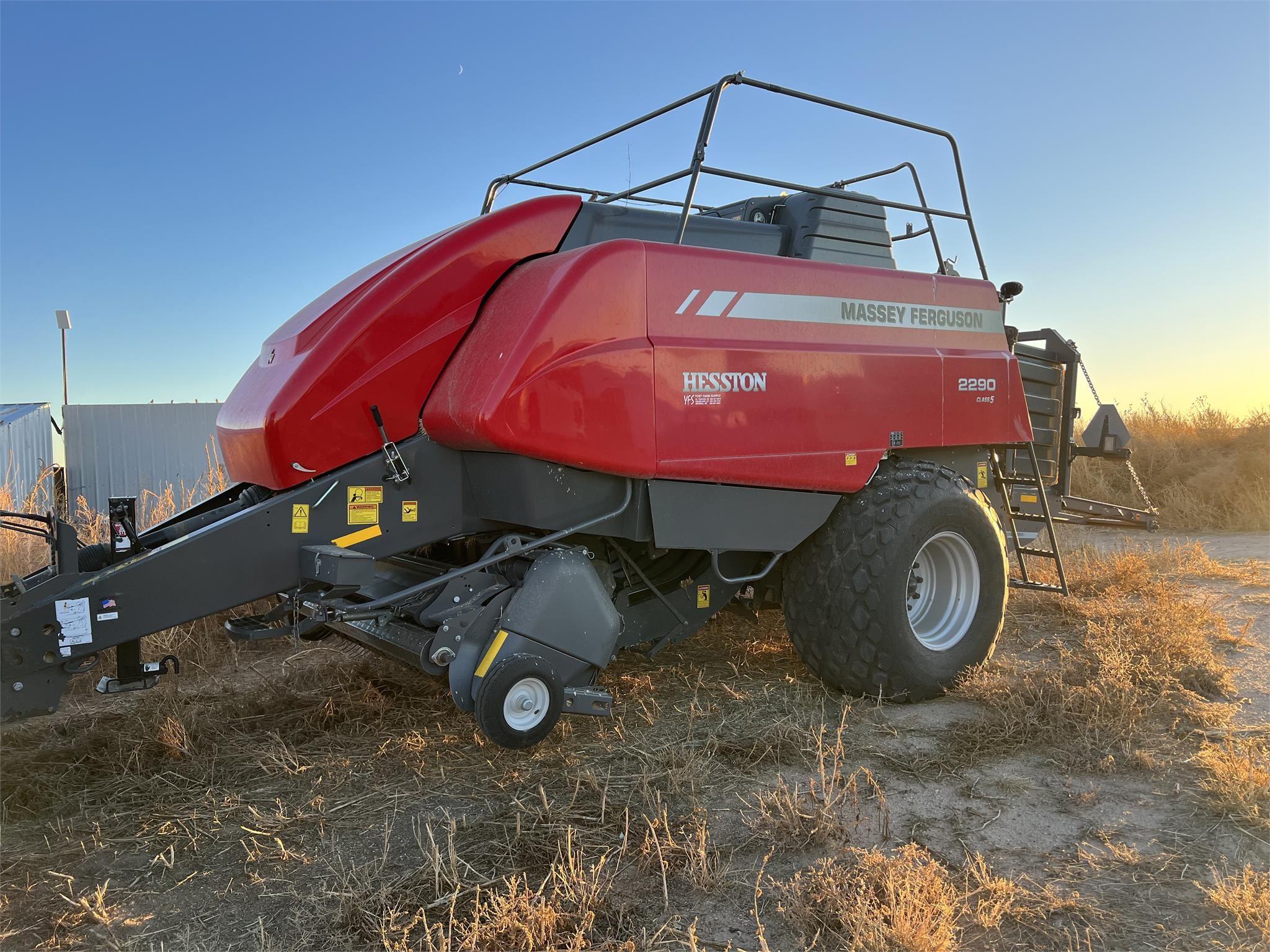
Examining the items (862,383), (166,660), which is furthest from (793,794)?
(166,660)

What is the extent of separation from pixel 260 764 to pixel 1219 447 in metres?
13.7

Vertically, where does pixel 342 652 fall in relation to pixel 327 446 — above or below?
below

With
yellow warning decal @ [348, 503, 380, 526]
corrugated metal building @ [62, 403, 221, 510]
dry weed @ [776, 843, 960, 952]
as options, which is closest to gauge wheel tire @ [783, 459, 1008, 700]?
dry weed @ [776, 843, 960, 952]

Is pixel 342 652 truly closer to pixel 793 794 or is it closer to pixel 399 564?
pixel 399 564

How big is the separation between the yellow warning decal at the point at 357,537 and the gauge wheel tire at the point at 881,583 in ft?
6.62

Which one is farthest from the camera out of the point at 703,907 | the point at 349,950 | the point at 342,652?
the point at 342,652

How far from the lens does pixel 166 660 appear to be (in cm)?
361

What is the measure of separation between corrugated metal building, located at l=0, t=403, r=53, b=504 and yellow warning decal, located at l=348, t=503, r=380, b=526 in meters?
7.04

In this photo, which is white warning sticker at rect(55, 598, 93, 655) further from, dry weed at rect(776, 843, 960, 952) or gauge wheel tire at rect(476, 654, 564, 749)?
dry weed at rect(776, 843, 960, 952)

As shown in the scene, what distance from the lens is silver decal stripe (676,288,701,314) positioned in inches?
155

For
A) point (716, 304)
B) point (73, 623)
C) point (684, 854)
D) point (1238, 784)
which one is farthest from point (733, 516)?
point (73, 623)

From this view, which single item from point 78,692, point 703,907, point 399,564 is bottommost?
point 703,907

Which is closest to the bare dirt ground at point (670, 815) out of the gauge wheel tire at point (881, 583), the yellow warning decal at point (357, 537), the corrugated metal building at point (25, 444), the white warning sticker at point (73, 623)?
the gauge wheel tire at point (881, 583)

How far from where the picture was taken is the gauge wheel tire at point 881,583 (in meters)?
4.41
